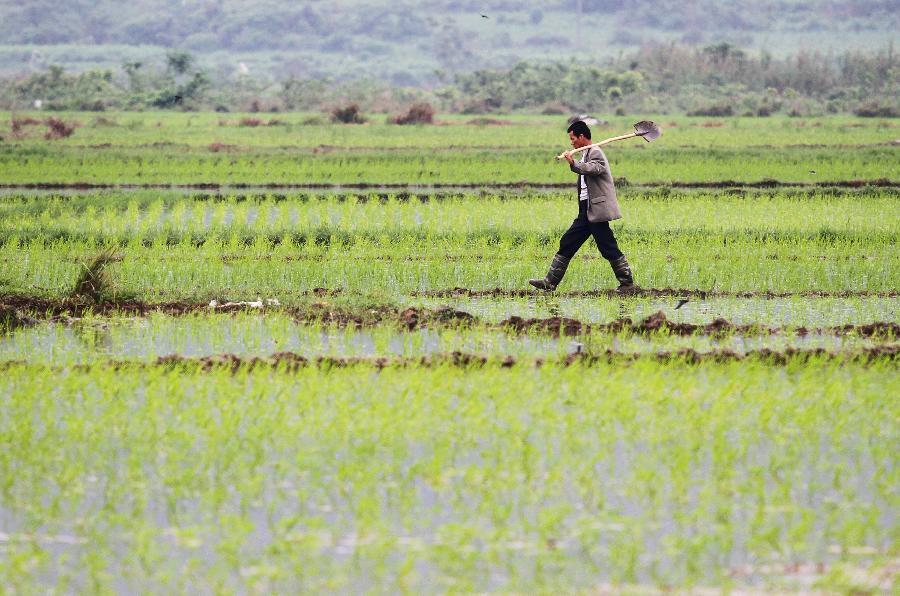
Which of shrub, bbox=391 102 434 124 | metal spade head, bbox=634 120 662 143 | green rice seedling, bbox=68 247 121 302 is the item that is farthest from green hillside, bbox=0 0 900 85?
green rice seedling, bbox=68 247 121 302

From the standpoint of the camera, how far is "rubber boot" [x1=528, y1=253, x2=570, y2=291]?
932cm

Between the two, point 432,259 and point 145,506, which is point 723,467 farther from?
point 432,259

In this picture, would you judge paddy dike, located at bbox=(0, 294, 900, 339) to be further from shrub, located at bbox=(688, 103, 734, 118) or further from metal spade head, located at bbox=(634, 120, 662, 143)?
shrub, located at bbox=(688, 103, 734, 118)

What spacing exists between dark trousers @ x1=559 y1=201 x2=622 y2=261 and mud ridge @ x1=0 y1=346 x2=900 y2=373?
2071mm

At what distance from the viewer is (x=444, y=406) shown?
19.8 feet

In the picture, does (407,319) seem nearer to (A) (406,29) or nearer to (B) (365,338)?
(B) (365,338)

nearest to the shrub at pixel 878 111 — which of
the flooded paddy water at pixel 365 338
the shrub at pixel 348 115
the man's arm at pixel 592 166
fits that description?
the shrub at pixel 348 115

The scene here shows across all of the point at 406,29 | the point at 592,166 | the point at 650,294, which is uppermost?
the point at 406,29

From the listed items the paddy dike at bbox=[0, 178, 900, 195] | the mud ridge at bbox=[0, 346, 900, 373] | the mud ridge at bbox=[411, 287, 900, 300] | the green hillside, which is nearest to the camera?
the mud ridge at bbox=[0, 346, 900, 373]

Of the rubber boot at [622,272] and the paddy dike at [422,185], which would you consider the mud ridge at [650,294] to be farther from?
the paddy dike at [422,185]

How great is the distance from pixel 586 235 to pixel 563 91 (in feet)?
133

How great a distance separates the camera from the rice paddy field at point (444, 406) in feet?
14.2

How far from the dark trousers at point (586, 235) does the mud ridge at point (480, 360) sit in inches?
81.5

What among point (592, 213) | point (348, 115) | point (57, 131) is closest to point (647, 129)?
point (592, 213)
